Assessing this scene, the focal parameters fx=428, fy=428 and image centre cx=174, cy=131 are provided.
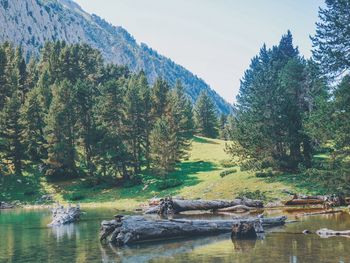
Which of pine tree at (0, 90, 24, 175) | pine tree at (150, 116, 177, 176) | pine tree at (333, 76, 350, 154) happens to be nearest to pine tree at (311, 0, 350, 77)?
pine tree at (333, 76, 350, 154)

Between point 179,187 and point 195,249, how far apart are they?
42611mm

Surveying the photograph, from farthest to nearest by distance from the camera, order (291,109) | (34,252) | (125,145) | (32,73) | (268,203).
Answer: (32,73)
(125,145)
(291,109)
(268,203)
(34,252)

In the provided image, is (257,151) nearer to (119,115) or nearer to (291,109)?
(291,109)

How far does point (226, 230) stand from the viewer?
26625mm

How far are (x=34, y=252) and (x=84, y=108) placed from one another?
193 feet

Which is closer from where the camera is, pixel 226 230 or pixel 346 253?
pixel 346 253

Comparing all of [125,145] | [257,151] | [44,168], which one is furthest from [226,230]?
[44,168]

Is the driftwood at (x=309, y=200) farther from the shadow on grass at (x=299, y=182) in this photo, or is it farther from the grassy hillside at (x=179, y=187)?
the grassy hillside at (x=179, y=187)

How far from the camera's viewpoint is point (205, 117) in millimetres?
130500

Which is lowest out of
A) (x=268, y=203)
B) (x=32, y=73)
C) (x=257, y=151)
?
(x=268, y=203)

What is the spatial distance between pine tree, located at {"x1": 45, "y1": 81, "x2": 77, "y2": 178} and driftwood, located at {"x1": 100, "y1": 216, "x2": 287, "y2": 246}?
54004 millimetres

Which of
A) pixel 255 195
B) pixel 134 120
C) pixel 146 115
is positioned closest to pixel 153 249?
pixel 255 195

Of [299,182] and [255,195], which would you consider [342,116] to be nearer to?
[255,195]

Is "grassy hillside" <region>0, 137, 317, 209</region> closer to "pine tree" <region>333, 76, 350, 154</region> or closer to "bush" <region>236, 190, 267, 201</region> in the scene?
"bush" <region>236, 190, 267, 201</region>
